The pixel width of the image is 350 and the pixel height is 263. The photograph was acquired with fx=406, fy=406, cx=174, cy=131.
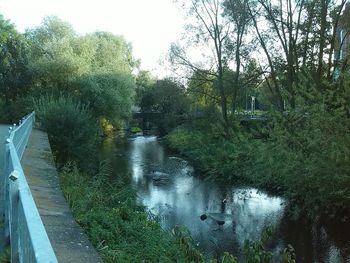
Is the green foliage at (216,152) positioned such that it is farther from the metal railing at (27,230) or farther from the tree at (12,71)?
the metal railing at (27,230)

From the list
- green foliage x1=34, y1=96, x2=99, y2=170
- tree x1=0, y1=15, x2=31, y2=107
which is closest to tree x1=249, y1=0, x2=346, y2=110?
green foliage x1=34, y1=96, x2=99, y2=170

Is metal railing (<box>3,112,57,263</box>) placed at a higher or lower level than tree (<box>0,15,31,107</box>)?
lower

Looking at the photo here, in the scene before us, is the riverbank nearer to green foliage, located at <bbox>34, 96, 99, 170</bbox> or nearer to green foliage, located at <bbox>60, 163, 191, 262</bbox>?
green foliage, located at <bbox>60, 163, 191, 262</bbox>

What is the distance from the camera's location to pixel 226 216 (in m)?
14.4

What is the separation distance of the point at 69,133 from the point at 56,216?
10409mm

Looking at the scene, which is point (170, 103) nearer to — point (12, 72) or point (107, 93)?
point (107, 93)

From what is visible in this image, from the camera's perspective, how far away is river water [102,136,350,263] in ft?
38.1

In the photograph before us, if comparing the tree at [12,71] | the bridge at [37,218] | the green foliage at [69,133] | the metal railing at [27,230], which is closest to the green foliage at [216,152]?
the green foliage at [69,133]

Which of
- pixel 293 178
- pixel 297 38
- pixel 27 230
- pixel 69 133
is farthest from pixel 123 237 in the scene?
pixel 297 38

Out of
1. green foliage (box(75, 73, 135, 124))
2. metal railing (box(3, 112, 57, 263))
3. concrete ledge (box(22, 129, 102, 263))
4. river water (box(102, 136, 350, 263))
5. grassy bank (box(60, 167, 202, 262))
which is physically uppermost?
green foliage (box(75, 73, 135, 124))

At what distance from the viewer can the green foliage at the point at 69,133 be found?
15.3 meters

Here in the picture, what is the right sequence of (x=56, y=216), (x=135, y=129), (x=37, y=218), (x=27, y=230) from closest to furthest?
1. (x=37, y=218)
2. (x=27, y=230)
3. (x=56, y=216)
4. (x=135, y=129)

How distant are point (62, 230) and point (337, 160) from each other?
9.53 metres

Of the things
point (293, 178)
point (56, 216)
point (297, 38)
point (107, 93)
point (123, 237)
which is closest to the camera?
point (56, 216)
